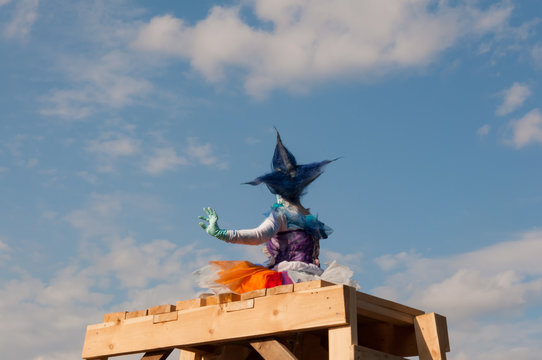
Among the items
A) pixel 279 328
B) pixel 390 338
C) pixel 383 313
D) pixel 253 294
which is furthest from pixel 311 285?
pixel 390 338

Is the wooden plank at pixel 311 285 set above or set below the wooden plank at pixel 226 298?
below

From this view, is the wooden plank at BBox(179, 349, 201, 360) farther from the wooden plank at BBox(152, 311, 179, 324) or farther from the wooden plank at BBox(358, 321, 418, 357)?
the wooden plank at BBox(358, 321, 418, 357)

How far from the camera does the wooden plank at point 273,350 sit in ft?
14.9

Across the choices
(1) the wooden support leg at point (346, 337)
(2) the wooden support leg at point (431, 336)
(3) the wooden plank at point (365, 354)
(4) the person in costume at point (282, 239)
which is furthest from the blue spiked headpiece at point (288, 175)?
(3) the wooden plank at point (365, 354)

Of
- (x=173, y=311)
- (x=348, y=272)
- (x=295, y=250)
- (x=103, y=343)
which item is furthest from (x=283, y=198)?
(x=103, y=343)

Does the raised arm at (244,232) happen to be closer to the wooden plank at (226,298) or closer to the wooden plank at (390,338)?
the wooden plank at (226,298)

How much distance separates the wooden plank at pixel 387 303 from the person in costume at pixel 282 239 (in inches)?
11.4

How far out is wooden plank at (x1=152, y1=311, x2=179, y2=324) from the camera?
201 inches

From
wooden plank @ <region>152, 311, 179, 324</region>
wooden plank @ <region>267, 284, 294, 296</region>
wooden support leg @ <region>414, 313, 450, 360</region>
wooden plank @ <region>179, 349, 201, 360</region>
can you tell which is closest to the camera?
wooden plank @ <region>267, 284, 294, 296</region>

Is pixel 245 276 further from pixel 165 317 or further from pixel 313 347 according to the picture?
pixel 313 347

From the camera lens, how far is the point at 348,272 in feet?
16.9

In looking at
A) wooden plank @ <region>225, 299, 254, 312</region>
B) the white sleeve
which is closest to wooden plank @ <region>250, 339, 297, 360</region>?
wooden plank @ <region>225, 299, 254, 312</region>

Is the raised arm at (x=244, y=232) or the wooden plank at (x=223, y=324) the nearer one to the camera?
the wooden plank at (x=223, y=324)

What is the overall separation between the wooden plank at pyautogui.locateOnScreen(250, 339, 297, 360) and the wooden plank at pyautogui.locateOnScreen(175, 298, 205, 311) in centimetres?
54
